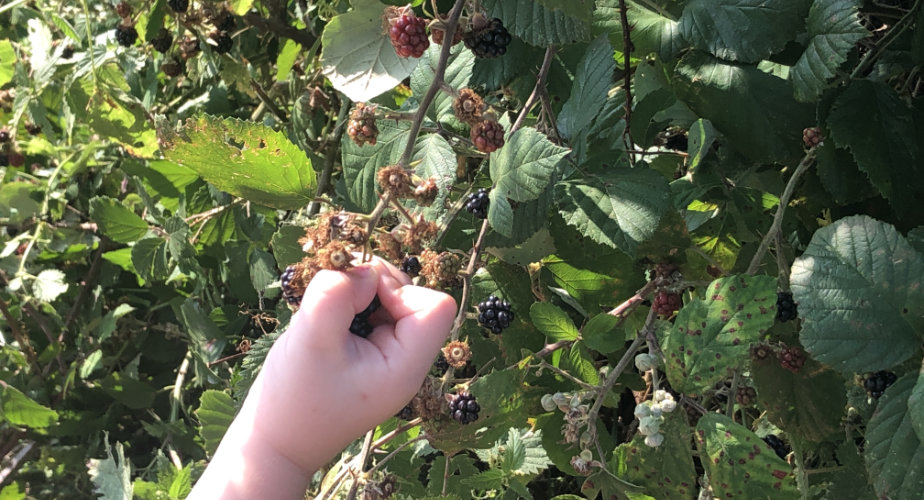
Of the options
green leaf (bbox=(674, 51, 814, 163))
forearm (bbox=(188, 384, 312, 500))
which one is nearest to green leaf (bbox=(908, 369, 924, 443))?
green leaf (bbox=(674, 51, 814, 163))

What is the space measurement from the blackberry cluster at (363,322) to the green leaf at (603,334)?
34 cm

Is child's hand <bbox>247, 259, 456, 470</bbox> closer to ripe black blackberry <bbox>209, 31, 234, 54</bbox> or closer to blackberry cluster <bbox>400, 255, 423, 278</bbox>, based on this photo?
blackberry cluster <bbox>400, 255, 423, 278</bbox>

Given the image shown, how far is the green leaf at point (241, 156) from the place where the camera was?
0.84 m

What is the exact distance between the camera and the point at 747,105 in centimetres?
91

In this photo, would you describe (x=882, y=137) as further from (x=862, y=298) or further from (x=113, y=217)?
(x=113, y=217)

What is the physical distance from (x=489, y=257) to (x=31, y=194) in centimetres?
150

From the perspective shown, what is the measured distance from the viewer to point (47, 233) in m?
1.92

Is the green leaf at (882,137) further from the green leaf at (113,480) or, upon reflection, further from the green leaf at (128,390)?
the green leaf at (128,390)

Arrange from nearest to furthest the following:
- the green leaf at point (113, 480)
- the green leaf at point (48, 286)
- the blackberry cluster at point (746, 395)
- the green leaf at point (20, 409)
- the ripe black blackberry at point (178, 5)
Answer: the blackberry cluster at point (746, 395), the green leaf at point (113, 480), the ripe black blackberry at point (178, 5), the green leaf at point (20, 409), the green leaf at point (48, 286)

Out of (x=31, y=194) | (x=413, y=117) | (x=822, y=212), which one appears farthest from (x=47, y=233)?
(x=822, y=212)

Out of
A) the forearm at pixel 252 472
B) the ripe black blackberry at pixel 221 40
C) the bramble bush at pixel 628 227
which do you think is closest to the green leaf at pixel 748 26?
the bramble bush at pixel 628 227

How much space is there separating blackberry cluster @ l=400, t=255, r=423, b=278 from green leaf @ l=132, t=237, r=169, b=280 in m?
0.84

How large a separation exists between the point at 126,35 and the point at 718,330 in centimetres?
143

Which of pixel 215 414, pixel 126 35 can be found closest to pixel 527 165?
pixel 215 414
